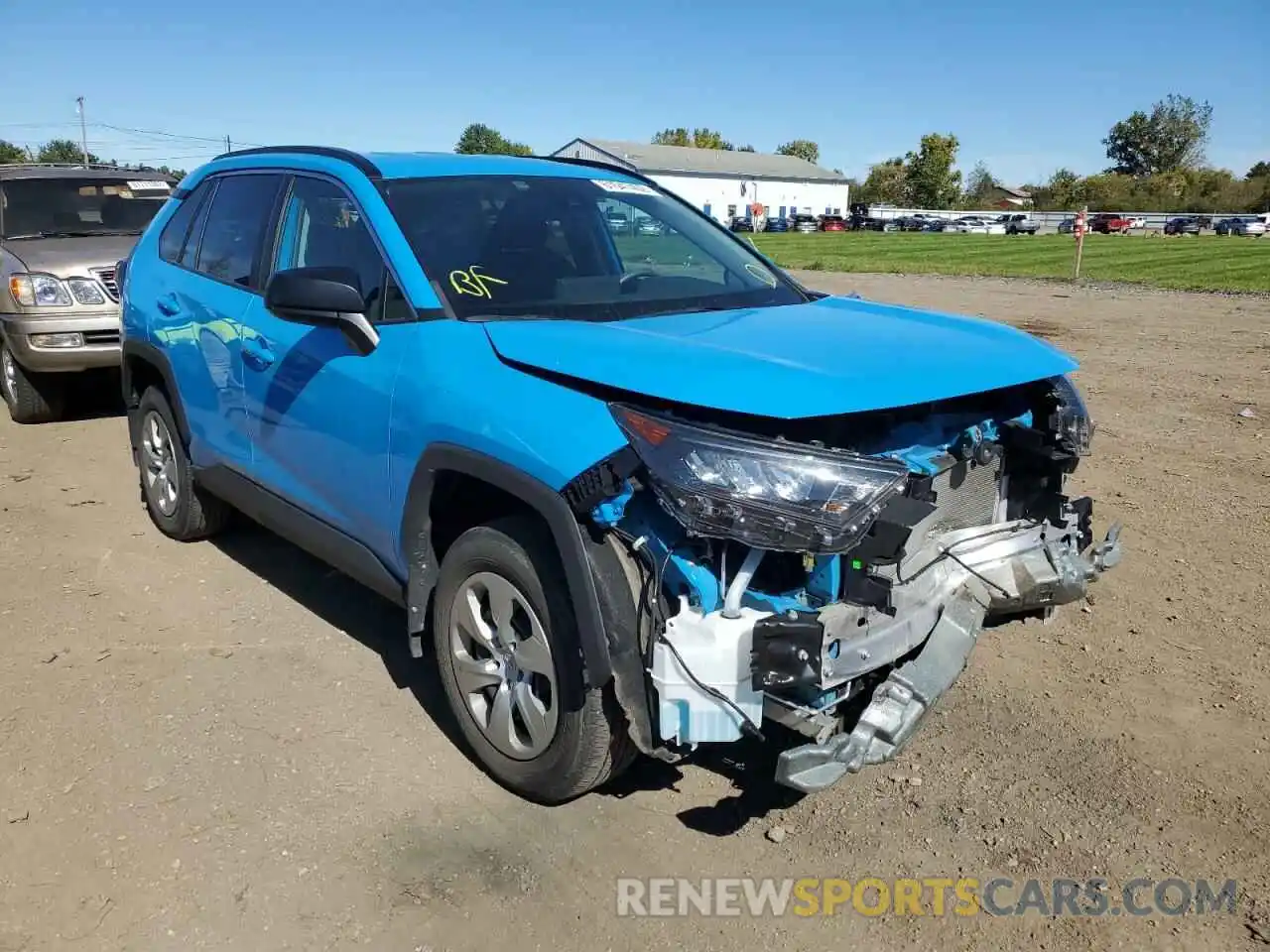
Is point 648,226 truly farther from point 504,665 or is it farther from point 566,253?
point 504,665

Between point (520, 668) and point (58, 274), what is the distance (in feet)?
22.3

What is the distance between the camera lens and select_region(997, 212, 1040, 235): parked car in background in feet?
206

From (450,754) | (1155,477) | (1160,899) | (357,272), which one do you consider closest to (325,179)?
(357,272)

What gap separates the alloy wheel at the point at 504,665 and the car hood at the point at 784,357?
2.42 feet

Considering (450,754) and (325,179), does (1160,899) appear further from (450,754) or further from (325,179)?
(325,179)

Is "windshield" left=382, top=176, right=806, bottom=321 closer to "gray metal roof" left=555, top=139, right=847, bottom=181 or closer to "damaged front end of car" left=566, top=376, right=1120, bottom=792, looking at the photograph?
"damaged front end of car" left=566, top=376, right=1120, bottom=792

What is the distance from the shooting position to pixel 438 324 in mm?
3303

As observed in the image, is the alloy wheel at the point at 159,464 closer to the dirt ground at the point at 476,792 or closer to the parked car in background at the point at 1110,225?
the dirt ground at the point at 476,792

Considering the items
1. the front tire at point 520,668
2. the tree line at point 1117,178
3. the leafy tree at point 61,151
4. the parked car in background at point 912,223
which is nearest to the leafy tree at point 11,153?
the leafy tree at point 61,151

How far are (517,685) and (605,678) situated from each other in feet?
1.79

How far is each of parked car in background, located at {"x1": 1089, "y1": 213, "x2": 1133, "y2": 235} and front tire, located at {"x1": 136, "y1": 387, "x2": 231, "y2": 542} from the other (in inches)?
2470

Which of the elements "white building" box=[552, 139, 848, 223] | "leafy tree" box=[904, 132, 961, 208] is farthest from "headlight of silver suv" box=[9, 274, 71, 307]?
"leafy tree" box=[904, 132, 961, 208]

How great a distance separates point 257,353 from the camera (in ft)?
13.6

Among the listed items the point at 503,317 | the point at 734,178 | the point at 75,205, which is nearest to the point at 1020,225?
the point at 734,178
